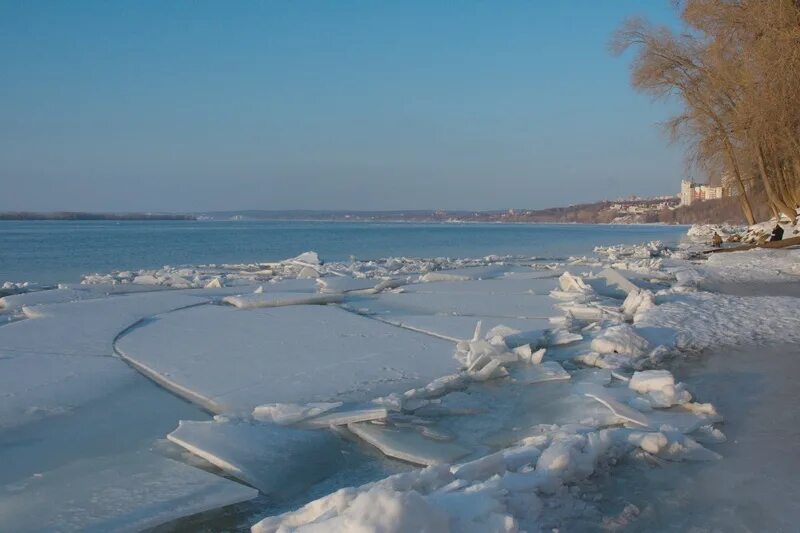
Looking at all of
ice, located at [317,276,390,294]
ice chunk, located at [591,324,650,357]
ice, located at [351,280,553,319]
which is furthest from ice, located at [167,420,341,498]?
ice, located at [317,276,390,294]

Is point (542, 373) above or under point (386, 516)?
under

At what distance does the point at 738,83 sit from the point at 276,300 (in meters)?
15.8

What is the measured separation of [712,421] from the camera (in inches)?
161

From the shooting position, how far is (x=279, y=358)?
5.75m

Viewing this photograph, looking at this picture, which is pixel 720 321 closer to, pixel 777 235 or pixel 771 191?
pixel 777 235

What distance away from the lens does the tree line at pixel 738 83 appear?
1356 centimetres

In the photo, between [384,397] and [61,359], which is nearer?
[384,397]

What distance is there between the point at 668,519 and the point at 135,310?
7578mm

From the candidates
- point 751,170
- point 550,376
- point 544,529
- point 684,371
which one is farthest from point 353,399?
point 751,170

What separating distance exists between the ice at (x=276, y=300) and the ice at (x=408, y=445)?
5.29 m

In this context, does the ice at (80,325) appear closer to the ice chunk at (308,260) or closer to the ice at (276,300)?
the ice at (276,300)

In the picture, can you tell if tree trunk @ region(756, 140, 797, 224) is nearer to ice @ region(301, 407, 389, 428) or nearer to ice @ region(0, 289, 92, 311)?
ice @ region(0, 289, 92, 311)

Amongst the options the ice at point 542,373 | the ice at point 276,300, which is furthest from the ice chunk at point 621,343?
the ice at point 276,300

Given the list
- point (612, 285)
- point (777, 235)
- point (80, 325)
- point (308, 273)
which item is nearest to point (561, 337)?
point (612, 285)
